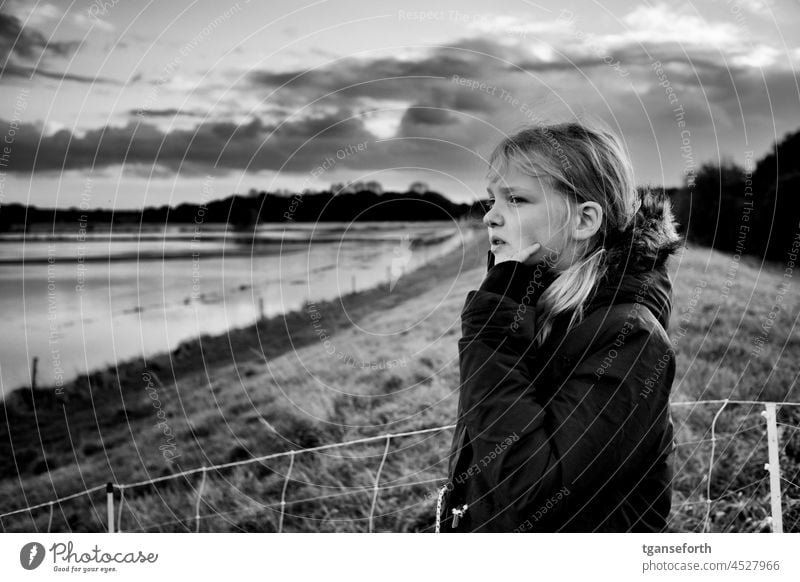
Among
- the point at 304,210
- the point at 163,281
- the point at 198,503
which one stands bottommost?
the point at 198,503

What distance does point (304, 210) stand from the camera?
7.96ft

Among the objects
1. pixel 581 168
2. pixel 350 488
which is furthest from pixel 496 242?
pixel 350 488

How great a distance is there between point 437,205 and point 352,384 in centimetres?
76

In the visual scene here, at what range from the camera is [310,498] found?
2.40 meters

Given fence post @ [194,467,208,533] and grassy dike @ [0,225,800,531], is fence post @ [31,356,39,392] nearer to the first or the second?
grassy dike @ [0,225,800,531]

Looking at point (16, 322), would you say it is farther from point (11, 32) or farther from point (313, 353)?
point (313, 353)

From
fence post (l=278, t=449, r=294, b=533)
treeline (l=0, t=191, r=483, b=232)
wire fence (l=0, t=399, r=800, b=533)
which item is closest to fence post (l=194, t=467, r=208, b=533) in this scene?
wire fence (l=0, t=399, r=800, b=533)

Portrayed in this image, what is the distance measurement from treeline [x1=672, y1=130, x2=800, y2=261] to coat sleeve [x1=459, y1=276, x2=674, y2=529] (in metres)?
1.33

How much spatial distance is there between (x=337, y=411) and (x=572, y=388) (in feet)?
Answer: 5.18

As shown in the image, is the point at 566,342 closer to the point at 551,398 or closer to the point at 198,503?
the point at 551,398

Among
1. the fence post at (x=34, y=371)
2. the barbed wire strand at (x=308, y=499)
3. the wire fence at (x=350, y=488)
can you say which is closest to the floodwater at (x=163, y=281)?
the fence post at (x=34, y=371)

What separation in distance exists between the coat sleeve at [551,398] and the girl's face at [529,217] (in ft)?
0.56

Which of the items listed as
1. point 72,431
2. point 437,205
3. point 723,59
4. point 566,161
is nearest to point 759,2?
point 723,59
